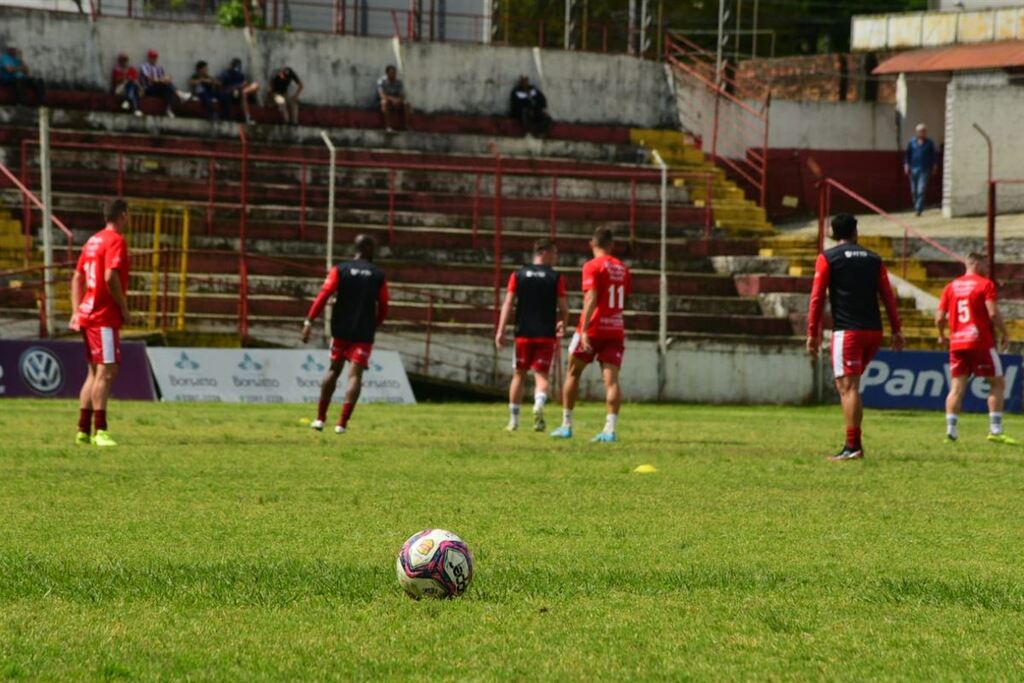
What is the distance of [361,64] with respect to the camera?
132ft

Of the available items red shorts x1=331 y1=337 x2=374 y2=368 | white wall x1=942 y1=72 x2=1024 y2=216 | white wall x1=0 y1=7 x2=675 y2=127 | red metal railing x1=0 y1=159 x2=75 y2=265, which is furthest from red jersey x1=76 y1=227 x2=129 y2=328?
white wall x1=942 y1=72 x2=1024 y2=216

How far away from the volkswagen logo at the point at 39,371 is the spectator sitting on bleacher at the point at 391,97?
14642 mm

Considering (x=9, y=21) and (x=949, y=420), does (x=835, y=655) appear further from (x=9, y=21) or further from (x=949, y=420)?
(x=9, y=21)

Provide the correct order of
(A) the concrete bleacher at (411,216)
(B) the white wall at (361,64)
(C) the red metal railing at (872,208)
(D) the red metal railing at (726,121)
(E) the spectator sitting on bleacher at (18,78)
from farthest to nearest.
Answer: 1. (D) the red metal railing at (726,121)
2. (B) the white wall at (361,64)
3. (E) the spectator sitting on bleacher at (18,78)
4. (A) the concrete bleacher at (411,216)
5. (C) the red metal railing at (872,208)

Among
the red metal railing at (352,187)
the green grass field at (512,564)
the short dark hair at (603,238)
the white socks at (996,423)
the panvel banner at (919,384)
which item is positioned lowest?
the panvel banner at (919,384)

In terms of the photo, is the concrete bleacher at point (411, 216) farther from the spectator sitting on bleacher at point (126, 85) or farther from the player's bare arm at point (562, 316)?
the player's bare arm at point (562, 316)

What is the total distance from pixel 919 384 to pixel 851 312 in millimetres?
13176

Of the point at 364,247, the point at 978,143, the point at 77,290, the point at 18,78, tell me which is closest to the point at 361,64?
the point at 18,78

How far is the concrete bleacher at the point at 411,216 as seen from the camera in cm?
3114

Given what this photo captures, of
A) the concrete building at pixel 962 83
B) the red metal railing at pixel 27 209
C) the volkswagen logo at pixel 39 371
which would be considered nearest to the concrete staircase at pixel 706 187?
the concrete building at pixel 962 83

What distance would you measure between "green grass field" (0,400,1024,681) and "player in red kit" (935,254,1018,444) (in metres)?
3.41

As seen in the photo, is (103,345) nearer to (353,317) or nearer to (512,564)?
(353,317)

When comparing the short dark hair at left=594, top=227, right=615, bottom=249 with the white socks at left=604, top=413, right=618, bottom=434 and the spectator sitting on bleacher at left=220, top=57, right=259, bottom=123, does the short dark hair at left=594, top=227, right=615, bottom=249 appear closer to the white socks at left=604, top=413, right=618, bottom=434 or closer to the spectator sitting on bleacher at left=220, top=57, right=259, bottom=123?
the white socks at left=604, top=413, right=618, bottom=434

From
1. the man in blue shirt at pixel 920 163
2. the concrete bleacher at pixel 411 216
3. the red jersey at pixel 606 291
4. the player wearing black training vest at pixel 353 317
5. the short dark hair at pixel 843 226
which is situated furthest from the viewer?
the man in blue shirt at pixel 920 163
